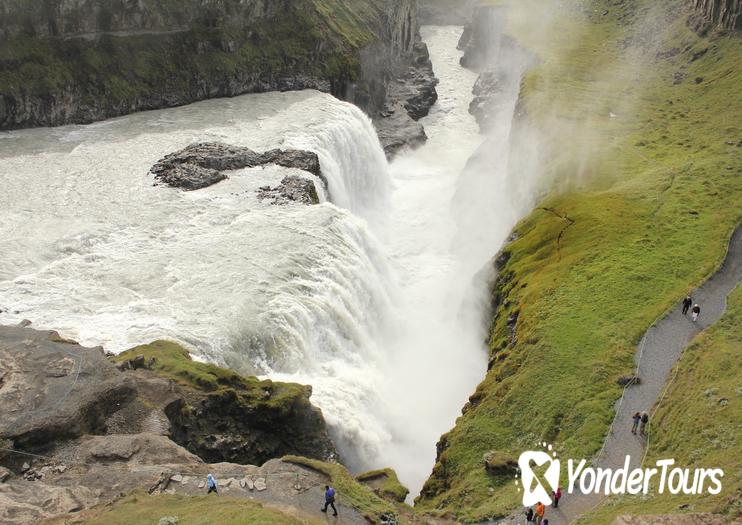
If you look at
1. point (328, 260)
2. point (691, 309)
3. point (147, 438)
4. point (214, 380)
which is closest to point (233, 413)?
point (214, 380)

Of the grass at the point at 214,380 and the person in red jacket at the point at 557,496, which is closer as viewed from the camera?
the person in red jacket at the point at 557,496

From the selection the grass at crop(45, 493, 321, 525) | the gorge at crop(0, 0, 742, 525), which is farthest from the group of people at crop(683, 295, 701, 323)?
the grass at crop(45, 493, 321, 525)

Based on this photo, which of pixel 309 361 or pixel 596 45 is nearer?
pixel 309 361

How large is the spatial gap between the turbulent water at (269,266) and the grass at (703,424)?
1550 centimetres

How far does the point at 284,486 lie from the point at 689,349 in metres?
25.2

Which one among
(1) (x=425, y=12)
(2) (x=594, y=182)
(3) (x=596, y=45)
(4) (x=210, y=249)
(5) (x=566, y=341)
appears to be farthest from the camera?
(1) (x=425, y=12)

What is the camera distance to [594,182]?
214ft

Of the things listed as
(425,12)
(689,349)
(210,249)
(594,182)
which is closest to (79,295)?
(210,249)

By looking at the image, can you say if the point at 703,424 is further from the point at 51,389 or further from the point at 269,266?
the point at 51,389

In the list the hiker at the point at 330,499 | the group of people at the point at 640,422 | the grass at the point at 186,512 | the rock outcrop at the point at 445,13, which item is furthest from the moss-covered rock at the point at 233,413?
the rock outcrop at the point at 445,13

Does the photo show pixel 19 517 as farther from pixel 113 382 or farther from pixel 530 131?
pixel 530 131

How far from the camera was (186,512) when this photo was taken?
84.8ft

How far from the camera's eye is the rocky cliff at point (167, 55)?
72.9 metres

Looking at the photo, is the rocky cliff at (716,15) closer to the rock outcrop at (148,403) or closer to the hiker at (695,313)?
the hiker at (695,313)
